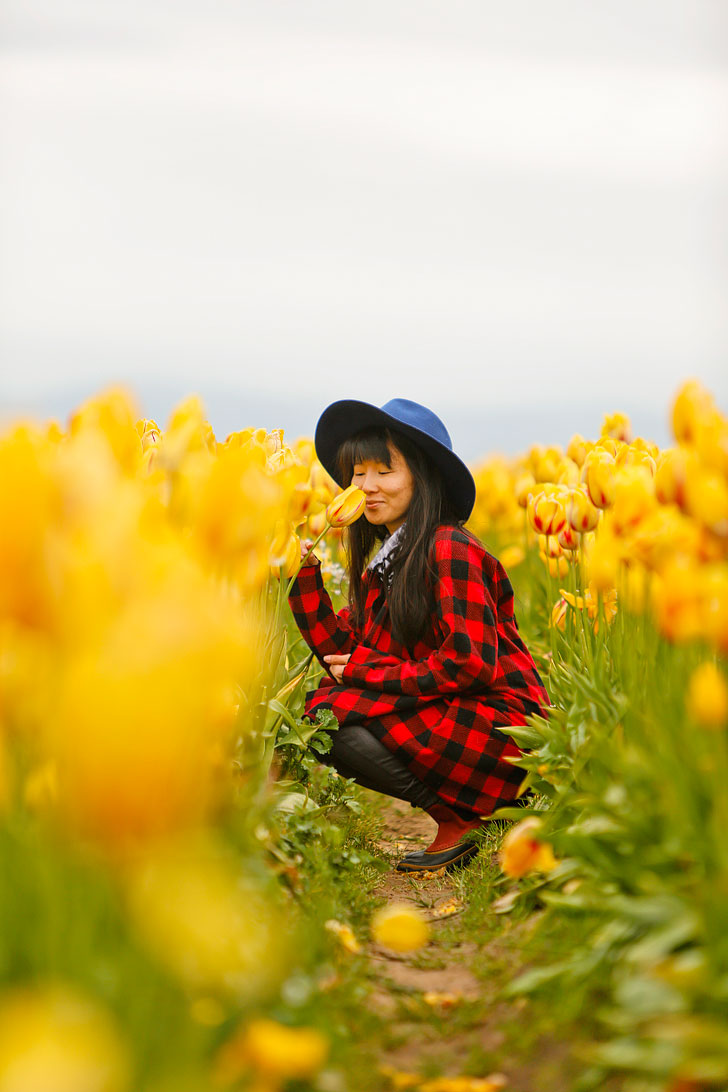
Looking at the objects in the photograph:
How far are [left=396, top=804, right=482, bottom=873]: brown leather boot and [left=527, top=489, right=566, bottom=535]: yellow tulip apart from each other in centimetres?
96

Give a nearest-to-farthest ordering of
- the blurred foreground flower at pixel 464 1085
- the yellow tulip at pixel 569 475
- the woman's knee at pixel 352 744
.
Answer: the blurred foreground flower at pixel 464 1085, the woman's knee at pixel 352 744, the yellow tulip at pixel 569 475

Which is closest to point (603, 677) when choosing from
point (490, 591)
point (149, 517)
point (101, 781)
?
point (490, 591)

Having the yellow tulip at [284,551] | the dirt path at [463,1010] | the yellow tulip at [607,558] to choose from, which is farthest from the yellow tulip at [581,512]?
the dirt path at [463,1010]

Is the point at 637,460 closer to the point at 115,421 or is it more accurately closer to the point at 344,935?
the point at 344,935

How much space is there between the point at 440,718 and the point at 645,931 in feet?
5.22

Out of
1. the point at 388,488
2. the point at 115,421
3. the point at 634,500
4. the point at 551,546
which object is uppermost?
the point at 115,421

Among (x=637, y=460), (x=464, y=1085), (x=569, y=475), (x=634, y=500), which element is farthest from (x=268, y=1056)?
(x=569, y=475)

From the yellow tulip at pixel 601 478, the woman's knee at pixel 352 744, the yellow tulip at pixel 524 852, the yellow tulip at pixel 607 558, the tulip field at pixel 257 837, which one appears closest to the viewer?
the tulip field at pixel 257 837

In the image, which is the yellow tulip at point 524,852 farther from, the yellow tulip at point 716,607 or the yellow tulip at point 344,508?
the yellow tulip at point 344,508

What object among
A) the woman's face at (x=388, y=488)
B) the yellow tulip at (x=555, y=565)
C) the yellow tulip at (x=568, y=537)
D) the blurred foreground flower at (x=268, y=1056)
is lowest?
the blurred foreground flower at (x=268, y=1056)

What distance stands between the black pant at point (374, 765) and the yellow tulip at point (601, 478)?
3.43 ft

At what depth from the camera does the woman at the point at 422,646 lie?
10.8 ft

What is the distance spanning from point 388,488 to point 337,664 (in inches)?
24.3

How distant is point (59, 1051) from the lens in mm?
1001
